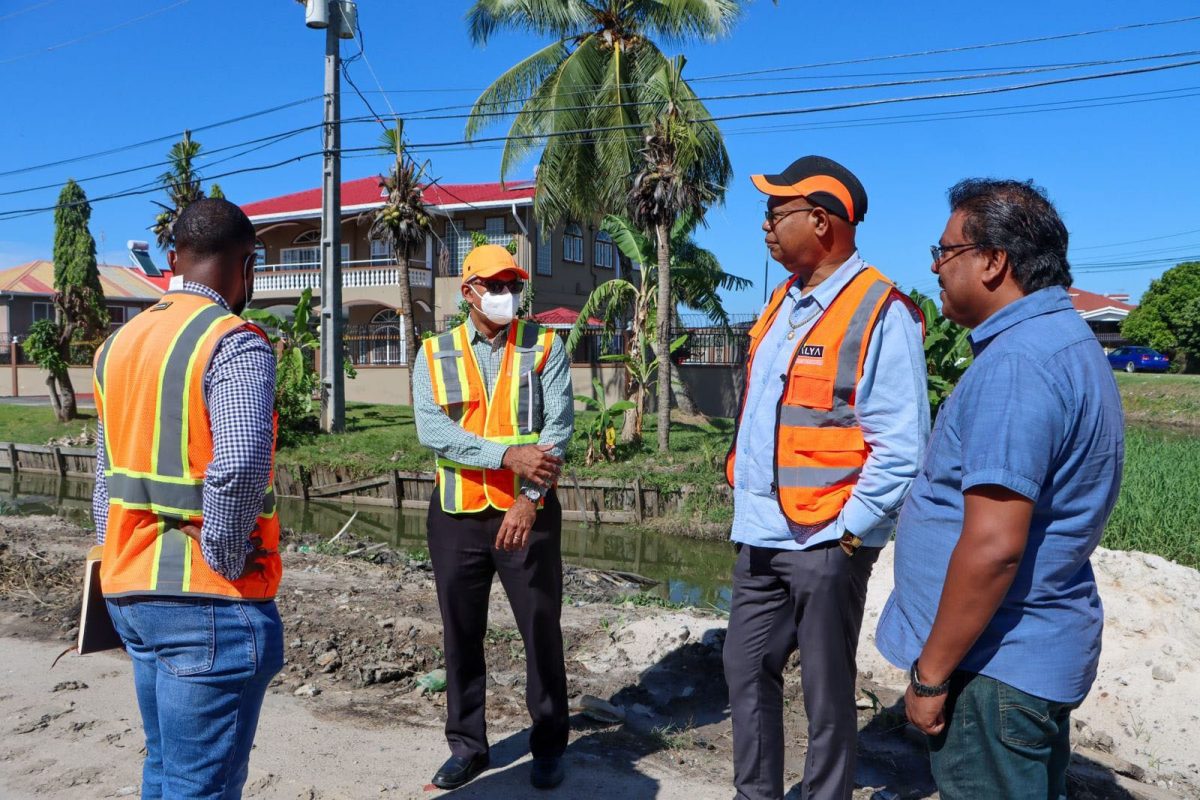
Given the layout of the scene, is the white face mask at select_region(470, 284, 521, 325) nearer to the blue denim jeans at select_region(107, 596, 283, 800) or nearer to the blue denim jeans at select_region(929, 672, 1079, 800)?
the blue denim jeans at select_region(107, 596, 283, 800)

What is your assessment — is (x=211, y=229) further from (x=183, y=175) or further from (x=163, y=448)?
(x=183, y=175)

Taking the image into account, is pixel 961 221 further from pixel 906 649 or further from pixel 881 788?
pixel 881 788

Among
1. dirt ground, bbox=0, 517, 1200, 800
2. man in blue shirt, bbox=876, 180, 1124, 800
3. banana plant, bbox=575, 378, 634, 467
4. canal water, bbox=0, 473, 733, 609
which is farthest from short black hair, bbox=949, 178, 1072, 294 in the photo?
banana plant, bbox=575, 378, 634, 467

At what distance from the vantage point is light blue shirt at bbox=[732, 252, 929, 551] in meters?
3.01

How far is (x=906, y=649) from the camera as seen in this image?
7.98 feet

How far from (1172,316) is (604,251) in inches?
988

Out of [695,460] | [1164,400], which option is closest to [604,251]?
[695,460]

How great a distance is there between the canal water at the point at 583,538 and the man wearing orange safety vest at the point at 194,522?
884 cm

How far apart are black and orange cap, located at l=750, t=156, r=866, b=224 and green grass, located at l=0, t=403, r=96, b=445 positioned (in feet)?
83.4

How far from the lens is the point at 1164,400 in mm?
34344

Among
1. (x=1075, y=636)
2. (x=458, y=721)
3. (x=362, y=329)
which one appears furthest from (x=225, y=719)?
(x=362, y=329)

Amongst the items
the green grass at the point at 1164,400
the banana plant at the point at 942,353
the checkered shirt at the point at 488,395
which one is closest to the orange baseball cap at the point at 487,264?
the checkered shirt at the point at 488,395

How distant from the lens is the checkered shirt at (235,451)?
96.6 inches

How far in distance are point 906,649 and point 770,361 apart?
3.94 feet
